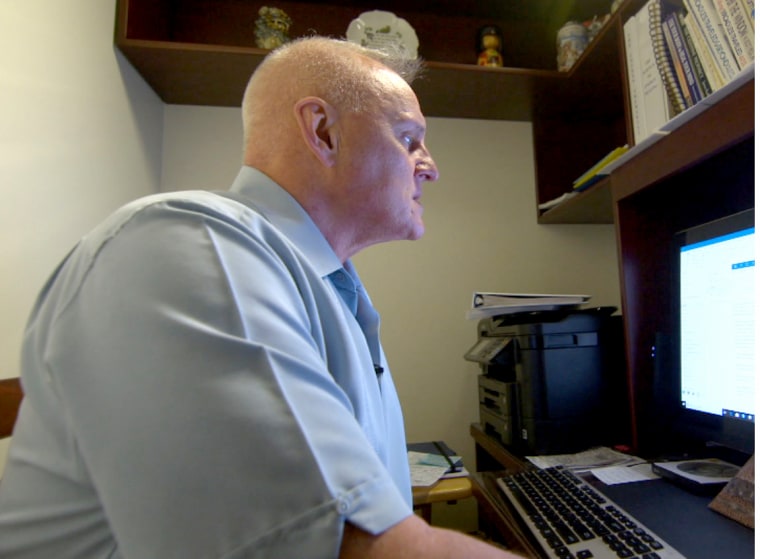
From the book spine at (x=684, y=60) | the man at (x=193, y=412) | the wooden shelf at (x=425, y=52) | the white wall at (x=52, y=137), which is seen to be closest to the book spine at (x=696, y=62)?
the book spine at (x=684, y=60)

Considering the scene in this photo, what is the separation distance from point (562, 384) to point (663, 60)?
2.47 feet

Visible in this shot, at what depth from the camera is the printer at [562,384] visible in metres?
1.04

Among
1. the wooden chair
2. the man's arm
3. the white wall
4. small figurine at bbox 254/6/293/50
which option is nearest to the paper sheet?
the man's arm

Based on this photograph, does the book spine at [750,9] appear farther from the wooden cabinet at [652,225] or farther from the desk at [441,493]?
the desk at [441,493]

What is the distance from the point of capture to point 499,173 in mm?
1744

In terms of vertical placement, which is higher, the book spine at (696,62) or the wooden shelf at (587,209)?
the book spine at (696,62)

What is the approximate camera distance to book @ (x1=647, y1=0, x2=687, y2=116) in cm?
90

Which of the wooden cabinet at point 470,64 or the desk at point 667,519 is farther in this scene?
the wooden cabinet at point 470,64

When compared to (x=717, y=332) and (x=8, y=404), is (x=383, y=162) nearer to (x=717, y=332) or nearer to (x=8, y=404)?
(x=717, y=332)

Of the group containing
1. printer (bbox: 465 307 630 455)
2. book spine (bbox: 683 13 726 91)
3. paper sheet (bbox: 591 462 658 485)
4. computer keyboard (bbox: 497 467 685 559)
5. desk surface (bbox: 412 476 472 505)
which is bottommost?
desk surface (bbox: 412 476 472 505)

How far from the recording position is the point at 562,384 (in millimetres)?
1065

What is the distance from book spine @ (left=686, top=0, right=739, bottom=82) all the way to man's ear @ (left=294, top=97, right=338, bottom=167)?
0.72 m

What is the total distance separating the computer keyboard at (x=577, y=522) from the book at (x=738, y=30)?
2.46 ft

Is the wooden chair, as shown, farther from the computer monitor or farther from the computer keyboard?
the computer monitor
